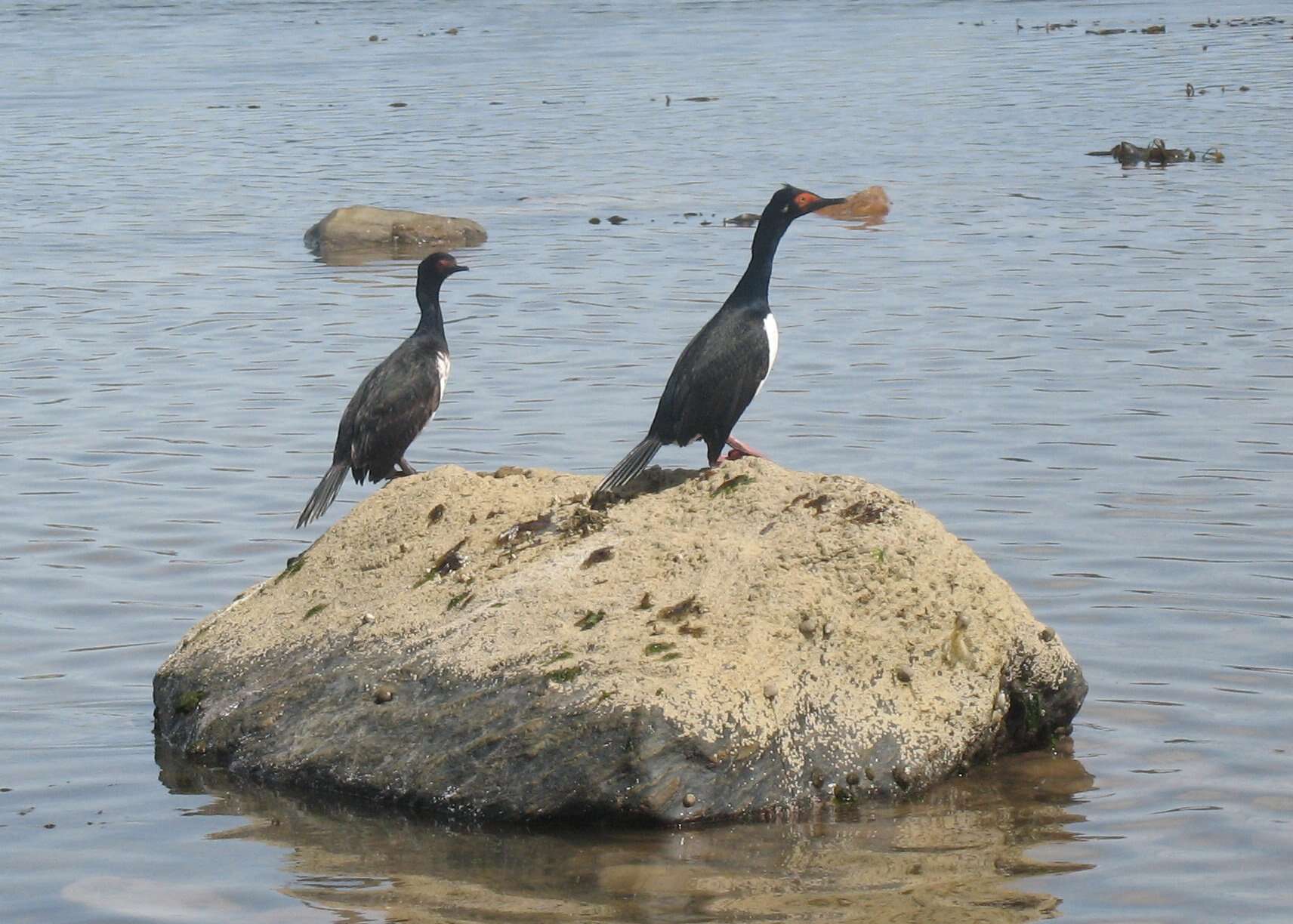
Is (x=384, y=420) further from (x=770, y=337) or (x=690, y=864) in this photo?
(x=690, y=864)

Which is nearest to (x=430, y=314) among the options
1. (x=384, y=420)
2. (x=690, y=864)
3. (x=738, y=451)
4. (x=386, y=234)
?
(x=384, y=420)

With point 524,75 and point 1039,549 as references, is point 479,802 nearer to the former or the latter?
point 1039,549

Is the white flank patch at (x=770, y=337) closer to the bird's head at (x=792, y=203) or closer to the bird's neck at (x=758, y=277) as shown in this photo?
the bird's neck at (x=758, y=277)

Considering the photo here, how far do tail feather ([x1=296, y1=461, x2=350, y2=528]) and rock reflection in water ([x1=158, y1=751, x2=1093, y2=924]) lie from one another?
268 cm

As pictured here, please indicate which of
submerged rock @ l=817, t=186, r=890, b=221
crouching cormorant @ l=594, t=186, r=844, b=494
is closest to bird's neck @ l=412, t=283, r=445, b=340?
crouching cormorant @ l=594, t=186, r=844, b=494

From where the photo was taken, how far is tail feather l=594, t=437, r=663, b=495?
26.3 feet

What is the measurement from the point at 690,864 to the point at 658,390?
717 cm

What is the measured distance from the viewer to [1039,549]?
32.6 ft

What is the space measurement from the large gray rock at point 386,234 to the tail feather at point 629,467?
12.0 meters

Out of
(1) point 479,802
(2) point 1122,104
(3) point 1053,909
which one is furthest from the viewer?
(2) point 1122,104

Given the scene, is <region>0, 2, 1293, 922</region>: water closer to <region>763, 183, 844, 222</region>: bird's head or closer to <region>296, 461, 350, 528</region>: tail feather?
<region>296, 461, 350, 528</region>: tail feather

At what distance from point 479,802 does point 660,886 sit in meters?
0.79

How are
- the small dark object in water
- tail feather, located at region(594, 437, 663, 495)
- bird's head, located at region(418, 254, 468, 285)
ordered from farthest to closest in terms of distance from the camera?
1. the small dark object in water
2. bird's head, located at region(418, 254, 468, 285)
3. tail feather, located at region(594, 437, 663, 495)

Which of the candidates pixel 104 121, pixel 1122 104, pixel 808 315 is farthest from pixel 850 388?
pixel 104 121
